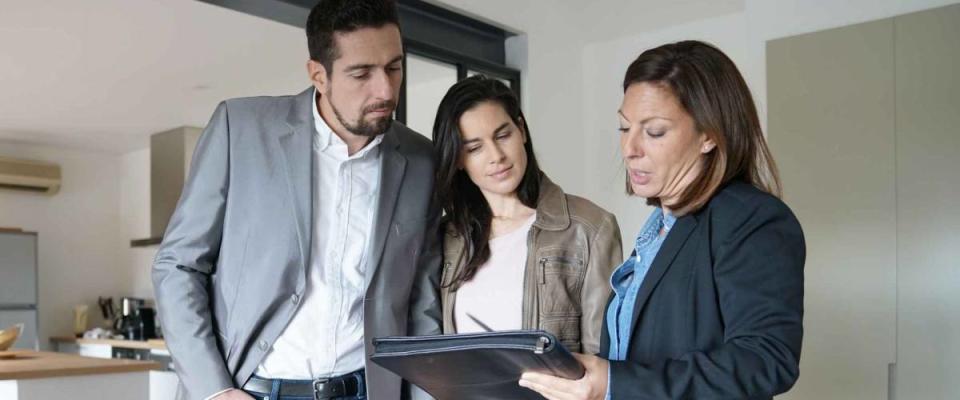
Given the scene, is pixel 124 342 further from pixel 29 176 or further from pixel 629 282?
pixel 629 282

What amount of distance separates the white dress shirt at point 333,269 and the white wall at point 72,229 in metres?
6.28

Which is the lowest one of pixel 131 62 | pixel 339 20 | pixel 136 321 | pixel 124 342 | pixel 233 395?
pixel 124 342

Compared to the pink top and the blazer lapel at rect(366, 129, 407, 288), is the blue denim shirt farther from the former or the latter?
the blazer lapel at rect(366, 129, 407, 288)

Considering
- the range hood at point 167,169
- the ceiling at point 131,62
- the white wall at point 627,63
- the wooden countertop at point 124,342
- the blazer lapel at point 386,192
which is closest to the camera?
the blazer lapel at point 386,192

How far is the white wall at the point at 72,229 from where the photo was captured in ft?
23.7

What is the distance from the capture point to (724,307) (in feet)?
3.46

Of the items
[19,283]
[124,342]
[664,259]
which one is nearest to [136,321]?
[124,342]

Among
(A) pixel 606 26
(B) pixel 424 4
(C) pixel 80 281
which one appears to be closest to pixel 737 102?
(B) pixel 424 4

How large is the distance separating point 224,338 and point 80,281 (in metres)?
6.57

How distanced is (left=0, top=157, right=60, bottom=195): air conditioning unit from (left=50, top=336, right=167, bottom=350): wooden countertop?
1.20 meters

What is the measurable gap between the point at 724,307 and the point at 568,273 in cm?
71

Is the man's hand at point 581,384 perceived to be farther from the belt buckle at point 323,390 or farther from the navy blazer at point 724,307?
the belt buckle at point 323,390

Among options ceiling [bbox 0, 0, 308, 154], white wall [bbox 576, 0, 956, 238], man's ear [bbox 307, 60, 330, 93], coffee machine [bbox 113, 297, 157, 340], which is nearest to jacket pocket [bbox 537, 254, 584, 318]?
man's ear [bbox 307, 60, 330, 93]

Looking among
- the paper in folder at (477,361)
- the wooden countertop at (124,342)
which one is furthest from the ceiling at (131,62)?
the paper in folder at (477,361)
